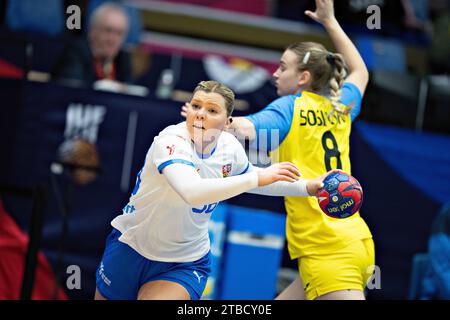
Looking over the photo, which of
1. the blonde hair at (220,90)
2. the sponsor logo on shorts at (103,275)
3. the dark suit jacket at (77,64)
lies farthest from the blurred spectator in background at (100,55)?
the blonde hair at (220,90)

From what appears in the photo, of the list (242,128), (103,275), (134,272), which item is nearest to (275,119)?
(242,128)

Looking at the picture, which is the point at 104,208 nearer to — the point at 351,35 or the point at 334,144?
the point at 334,144

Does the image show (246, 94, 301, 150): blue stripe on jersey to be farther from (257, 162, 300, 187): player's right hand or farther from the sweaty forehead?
(257, 162, 300, 187): player's right hand

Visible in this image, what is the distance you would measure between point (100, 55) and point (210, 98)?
10.8ft

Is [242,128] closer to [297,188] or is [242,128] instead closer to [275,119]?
[275,119]

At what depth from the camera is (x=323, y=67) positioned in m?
4.26

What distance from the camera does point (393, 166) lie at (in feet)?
21.7

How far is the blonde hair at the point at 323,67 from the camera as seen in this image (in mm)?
4215

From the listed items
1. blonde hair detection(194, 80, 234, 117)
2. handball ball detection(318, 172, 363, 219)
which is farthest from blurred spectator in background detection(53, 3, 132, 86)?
handball ball detection(318, 172, 363, 219)

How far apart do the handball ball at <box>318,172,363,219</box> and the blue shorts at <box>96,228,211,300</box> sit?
0.69 m

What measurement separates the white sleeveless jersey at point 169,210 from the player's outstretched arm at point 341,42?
45.0 inches

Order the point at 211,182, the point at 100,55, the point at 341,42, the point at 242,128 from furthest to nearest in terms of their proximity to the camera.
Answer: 1. the point at 100,55
2. the point at 341,42
3. the point at 242,128
4. the point at 211,182

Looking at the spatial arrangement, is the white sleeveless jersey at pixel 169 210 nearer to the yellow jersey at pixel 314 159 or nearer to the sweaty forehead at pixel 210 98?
the sweaty forehead at pixel 210 98
